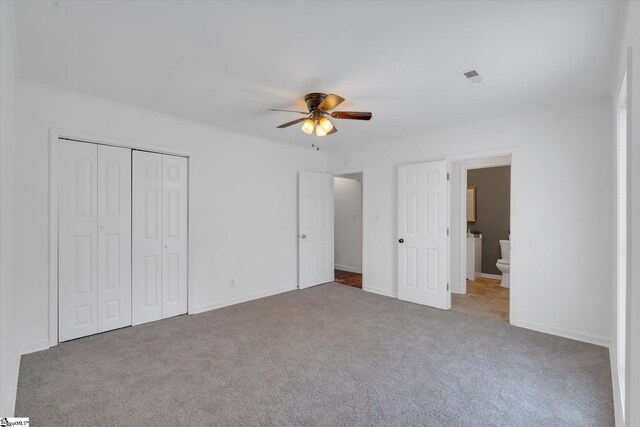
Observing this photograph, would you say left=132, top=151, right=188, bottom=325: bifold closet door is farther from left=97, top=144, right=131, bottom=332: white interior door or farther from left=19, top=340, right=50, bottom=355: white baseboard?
left=19, top=340, right=50, bottom=355: white baseboard

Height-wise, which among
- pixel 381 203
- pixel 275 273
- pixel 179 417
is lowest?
pixel 179 417

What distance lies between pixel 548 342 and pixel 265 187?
403cm

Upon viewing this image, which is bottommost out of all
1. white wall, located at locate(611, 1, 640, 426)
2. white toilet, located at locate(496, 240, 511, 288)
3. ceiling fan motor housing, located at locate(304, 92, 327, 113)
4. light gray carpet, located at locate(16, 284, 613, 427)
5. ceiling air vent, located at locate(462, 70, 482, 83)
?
light gray carpet, located at locate(16, 284, 613, 427)

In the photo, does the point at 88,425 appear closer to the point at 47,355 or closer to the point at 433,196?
the point at 47,355

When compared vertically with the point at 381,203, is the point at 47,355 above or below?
below

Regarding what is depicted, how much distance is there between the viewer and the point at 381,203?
507cm

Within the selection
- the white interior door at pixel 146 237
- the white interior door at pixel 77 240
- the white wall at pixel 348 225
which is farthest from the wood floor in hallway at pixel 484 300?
the white interior door at pixel 77 240

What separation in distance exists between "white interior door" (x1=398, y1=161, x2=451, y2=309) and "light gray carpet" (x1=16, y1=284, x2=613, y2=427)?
2.24 feet

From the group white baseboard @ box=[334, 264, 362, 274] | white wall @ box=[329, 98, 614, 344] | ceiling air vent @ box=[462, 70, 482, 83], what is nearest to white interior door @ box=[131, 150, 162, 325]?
ceiling air vent @ box=[462, 70, 482, 83]

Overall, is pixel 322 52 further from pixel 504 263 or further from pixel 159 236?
pixel 504 263

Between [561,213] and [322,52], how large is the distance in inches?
120

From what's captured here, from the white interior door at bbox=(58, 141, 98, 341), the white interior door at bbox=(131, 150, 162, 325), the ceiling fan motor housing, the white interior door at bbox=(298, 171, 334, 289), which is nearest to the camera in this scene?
the ceiling fan motor housing

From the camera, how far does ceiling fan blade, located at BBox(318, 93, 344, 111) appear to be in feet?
9.21

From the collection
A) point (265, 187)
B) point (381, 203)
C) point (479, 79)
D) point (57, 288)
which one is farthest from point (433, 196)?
point (57, 288)
